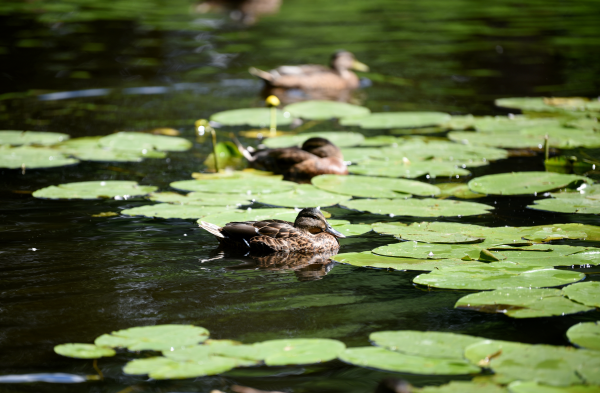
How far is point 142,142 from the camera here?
9.09m

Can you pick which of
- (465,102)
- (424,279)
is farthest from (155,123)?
(424,279)

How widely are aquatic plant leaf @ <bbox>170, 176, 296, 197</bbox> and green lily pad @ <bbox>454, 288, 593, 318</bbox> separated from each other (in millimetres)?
3096

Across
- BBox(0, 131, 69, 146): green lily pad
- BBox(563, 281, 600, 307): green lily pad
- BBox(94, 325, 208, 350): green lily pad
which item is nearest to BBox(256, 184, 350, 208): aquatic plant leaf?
BBox(563, 281, 600, 307): green lily pad

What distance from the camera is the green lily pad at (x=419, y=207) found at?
6.25m

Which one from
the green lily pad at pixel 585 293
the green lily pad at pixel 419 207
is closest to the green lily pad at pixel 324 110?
the green lily pad at pixel 419 207

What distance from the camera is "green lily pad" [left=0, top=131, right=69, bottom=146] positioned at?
357 inches

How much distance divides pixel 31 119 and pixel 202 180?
4.81 metres

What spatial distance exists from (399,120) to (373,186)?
3.39 meters

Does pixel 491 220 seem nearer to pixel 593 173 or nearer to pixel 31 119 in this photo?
pixel 593 173

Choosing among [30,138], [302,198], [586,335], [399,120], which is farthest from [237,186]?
[586,335]

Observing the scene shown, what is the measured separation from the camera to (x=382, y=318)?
4355mm

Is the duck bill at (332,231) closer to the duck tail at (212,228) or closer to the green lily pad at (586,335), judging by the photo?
the duck tail at (212,228)

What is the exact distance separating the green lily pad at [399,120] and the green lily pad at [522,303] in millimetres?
5797

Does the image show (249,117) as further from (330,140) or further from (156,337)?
(156,337)
